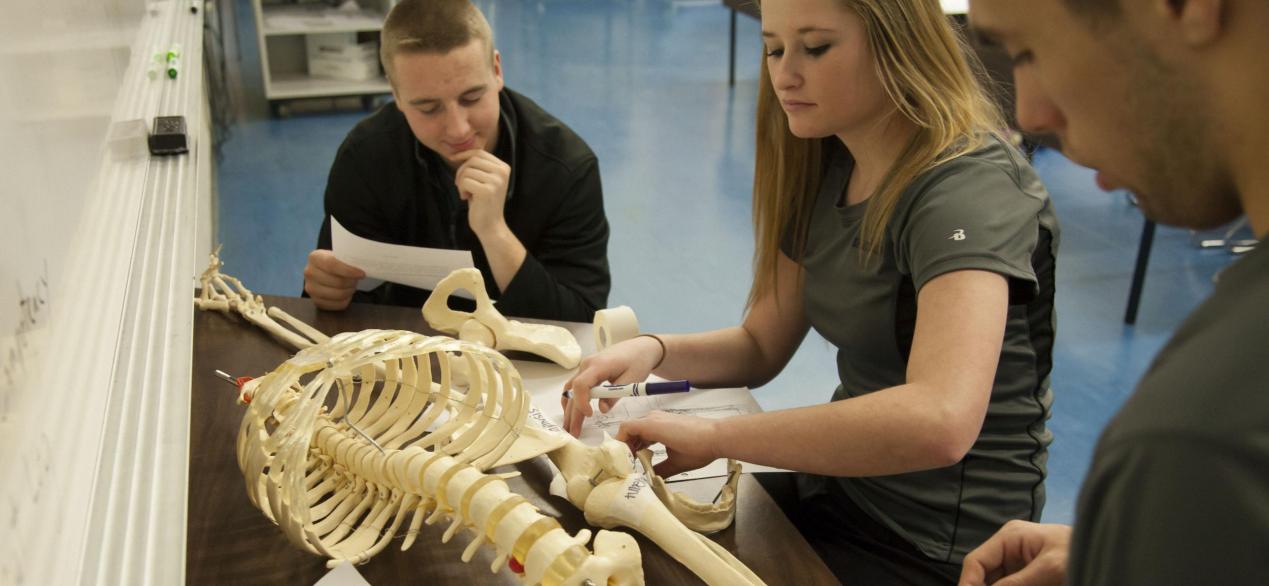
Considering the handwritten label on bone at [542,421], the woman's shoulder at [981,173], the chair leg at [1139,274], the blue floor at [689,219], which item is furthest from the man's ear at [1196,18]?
the chair leg at [1139,274]

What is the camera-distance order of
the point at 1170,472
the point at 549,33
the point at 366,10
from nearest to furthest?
the point at 1170,472
the point at 366,10
the point at 549,33

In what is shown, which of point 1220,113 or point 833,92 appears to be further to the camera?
point 833,92

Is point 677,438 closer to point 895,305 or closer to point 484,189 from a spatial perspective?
point 895,305

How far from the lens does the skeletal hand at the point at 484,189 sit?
1797mm

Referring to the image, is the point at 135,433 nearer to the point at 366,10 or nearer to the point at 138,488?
the point at 138,488

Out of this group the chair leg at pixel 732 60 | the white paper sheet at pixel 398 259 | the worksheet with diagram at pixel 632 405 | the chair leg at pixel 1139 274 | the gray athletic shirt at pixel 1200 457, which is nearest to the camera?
the gray athletic shirt at pixel 1200 457

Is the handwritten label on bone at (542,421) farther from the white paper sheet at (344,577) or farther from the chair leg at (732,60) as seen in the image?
the chair leg at (732,60)

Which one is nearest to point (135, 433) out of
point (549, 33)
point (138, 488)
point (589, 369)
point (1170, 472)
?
point (138, 488)

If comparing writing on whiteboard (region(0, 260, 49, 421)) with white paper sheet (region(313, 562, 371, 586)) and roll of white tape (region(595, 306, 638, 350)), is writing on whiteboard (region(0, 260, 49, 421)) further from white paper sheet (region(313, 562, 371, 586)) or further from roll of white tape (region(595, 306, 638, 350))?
roll of white tape (region(595, 306, 638, 350))

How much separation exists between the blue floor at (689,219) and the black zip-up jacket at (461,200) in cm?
98

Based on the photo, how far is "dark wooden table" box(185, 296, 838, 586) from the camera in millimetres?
1088

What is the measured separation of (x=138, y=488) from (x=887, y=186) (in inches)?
36.4

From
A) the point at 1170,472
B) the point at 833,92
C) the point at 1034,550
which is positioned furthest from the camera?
the point at 833,92

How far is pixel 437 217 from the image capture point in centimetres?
201
